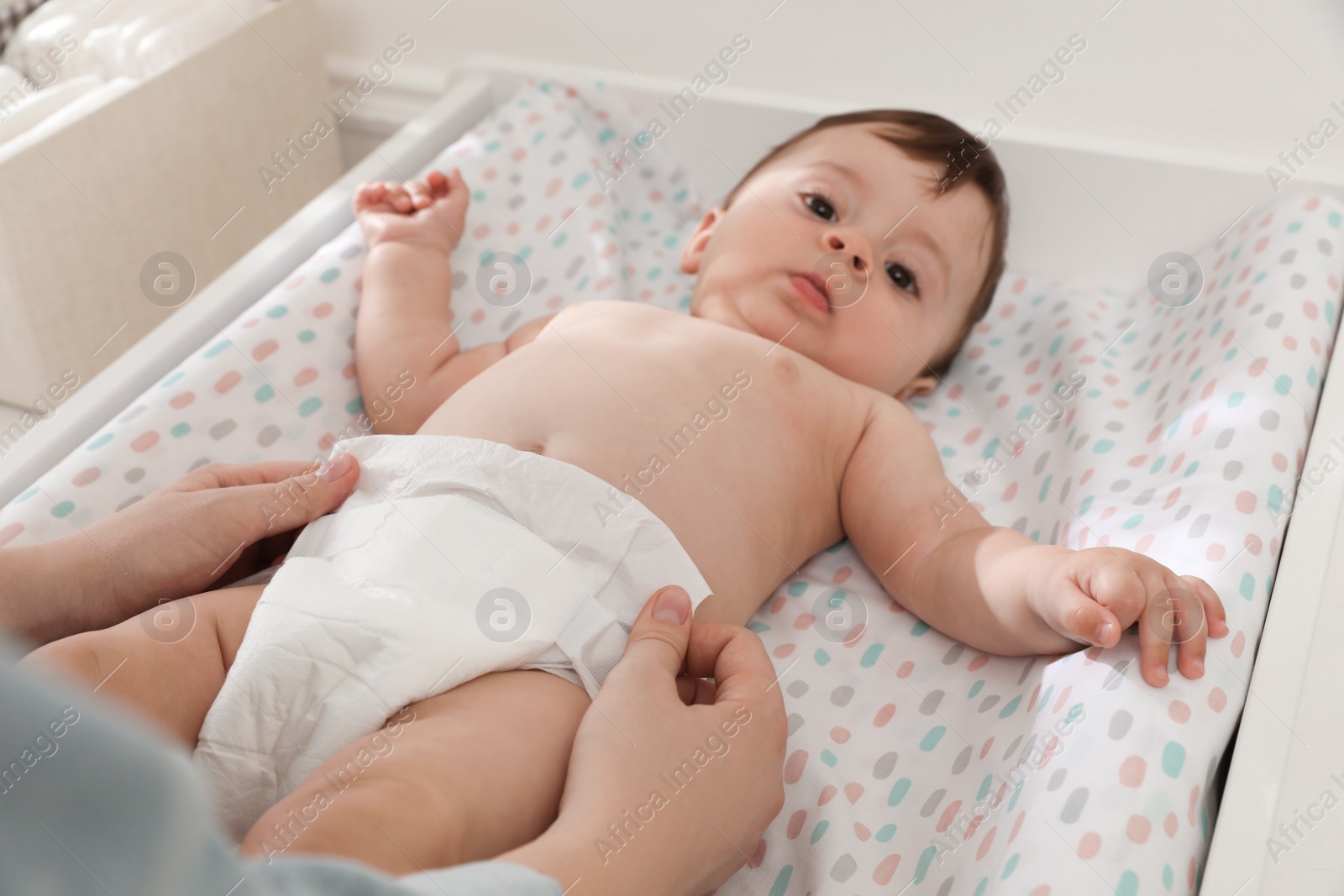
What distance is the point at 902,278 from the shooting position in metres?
1.19

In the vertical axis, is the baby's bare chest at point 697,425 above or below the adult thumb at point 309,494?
above

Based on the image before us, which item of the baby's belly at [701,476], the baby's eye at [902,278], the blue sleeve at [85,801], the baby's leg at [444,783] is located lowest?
the baby's leg at [444,783]

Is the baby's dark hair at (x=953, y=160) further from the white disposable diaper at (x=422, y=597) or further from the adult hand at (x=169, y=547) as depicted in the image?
the adult hand at (x=169, y=547)

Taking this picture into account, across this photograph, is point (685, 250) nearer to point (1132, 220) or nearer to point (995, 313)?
point (995, 313)

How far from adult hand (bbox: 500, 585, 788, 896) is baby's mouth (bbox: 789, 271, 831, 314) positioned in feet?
1.44

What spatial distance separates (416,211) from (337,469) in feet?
1.65

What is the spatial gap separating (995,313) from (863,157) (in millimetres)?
316

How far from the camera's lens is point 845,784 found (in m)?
0.84

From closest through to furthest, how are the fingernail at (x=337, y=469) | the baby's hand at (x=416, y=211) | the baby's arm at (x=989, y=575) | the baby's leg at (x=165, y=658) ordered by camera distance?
the baby's leg at (x=165, y=658) < the baby's arm at (x=989, y=575) < the fingernail at (x=337, y=469) < the baby's hand at (x=416, y=211)

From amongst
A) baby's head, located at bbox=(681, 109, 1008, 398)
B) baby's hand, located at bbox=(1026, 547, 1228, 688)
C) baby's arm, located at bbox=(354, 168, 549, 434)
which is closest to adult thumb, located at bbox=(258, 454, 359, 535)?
baby's arm, located at bbox=(354, 168, 549, 434)

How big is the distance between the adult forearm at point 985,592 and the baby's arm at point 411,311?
519mm

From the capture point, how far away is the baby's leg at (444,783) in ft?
1.87

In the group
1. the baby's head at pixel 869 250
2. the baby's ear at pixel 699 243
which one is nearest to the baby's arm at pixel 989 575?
the baby's head at pixel 869 250

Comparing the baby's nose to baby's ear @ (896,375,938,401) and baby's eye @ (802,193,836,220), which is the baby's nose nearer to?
baby's eye @ (802,193,836,220)
